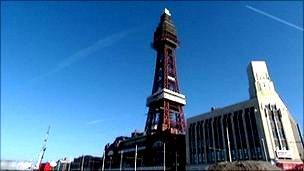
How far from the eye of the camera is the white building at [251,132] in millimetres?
46312

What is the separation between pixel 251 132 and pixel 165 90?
32.2m

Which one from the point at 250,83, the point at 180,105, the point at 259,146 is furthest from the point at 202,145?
the point at 180,105

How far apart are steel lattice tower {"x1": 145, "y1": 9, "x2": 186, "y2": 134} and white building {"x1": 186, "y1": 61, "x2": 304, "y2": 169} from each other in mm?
12569

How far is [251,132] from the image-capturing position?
4884 cm

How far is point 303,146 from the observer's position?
57969mm

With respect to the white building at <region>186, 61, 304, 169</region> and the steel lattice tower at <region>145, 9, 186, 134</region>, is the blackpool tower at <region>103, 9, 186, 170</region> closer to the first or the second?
the steel lattice tower at <region>145, 9, 186, 134</region>

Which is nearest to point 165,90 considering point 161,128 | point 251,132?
point 161,128

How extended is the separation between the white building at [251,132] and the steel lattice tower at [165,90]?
41.2 ft

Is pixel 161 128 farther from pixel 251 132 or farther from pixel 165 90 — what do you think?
pixel 251 132

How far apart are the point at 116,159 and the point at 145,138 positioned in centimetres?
1826

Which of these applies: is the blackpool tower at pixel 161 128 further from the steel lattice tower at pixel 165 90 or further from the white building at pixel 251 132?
the white building at pixel 251 132

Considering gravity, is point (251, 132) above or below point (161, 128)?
below

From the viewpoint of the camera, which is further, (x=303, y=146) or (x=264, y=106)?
(x=303, y=146)

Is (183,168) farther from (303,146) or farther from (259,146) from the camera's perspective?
(303,146)
